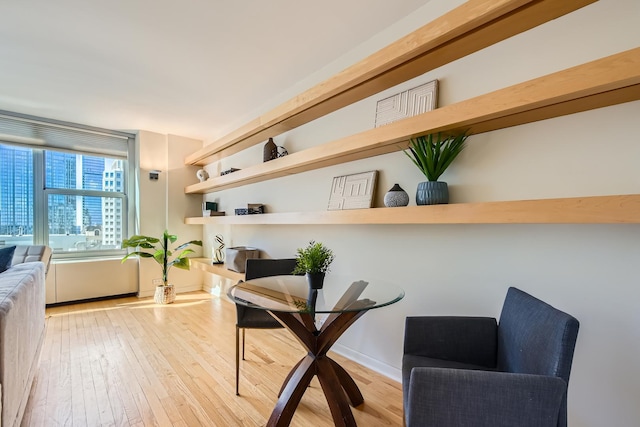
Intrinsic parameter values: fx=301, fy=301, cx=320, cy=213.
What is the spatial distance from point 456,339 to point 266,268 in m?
1.49

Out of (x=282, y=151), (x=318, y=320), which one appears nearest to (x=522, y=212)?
(x=318, y=320)

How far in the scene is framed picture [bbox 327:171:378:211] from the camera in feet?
7.32

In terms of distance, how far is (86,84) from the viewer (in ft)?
9.93

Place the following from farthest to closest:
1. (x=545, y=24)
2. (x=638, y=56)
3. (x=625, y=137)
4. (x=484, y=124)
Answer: (x=484, y=124), (x=545, y=24), (x=625, y=137), (x=638, y=56)

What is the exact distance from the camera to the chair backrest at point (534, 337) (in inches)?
38.9

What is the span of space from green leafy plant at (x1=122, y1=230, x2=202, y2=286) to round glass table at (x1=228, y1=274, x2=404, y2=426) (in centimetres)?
268

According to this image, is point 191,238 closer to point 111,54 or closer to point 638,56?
point 111,54

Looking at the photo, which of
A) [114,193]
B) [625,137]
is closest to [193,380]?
[625,137]

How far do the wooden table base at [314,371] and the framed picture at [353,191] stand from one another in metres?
0.89

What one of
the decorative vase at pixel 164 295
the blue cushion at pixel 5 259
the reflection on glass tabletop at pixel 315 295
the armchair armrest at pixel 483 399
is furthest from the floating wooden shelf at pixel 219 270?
the armchair armrest at pixel 483 399

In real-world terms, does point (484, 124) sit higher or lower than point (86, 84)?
lower

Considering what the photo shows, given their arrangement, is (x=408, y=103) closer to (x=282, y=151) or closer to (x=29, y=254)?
(x=282, y=151)

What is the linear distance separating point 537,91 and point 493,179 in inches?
19.9

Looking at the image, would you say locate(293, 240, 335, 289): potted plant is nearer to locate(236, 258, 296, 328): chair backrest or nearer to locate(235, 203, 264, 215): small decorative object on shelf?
locate(236, 258, 296, 328): chair backrest
